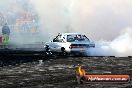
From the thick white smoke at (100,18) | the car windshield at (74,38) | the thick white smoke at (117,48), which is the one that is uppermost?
the thick white smoke at (100,18)

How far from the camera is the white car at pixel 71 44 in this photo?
24.6 metres

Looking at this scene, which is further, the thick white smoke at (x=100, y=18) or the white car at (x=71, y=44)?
the thick white smoke at (x=100, y=18)

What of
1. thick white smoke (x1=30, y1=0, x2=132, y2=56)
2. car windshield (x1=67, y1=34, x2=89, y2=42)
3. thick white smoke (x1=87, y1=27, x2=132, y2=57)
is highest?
thick white smoke (x1=30, y1=0, x2=132, y2=56)

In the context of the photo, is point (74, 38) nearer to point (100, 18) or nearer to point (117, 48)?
point (117, 48)

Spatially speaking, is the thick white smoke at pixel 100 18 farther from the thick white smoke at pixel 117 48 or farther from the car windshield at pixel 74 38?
the car windshield at pixel 74 38

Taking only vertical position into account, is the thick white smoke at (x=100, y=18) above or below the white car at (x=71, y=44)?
above

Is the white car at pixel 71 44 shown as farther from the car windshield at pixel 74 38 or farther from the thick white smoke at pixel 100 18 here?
the thick white smoke at pixel 100 18

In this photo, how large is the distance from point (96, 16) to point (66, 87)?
→ 18904 mm

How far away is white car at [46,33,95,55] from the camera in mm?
24578

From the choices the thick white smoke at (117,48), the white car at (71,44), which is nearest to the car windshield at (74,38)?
the white car at (71,44)

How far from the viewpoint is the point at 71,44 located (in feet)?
80.6

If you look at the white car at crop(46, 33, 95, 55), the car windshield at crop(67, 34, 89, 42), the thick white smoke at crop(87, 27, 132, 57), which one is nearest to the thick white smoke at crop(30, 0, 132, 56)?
the thick white smoke at crop(87, 27, 132, 57)

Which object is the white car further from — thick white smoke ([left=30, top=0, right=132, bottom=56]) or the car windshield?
thick white smoke ([left=30, top=0, right=132, bottom=56])

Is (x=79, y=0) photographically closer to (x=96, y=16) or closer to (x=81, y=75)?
(x=96, y=16)
